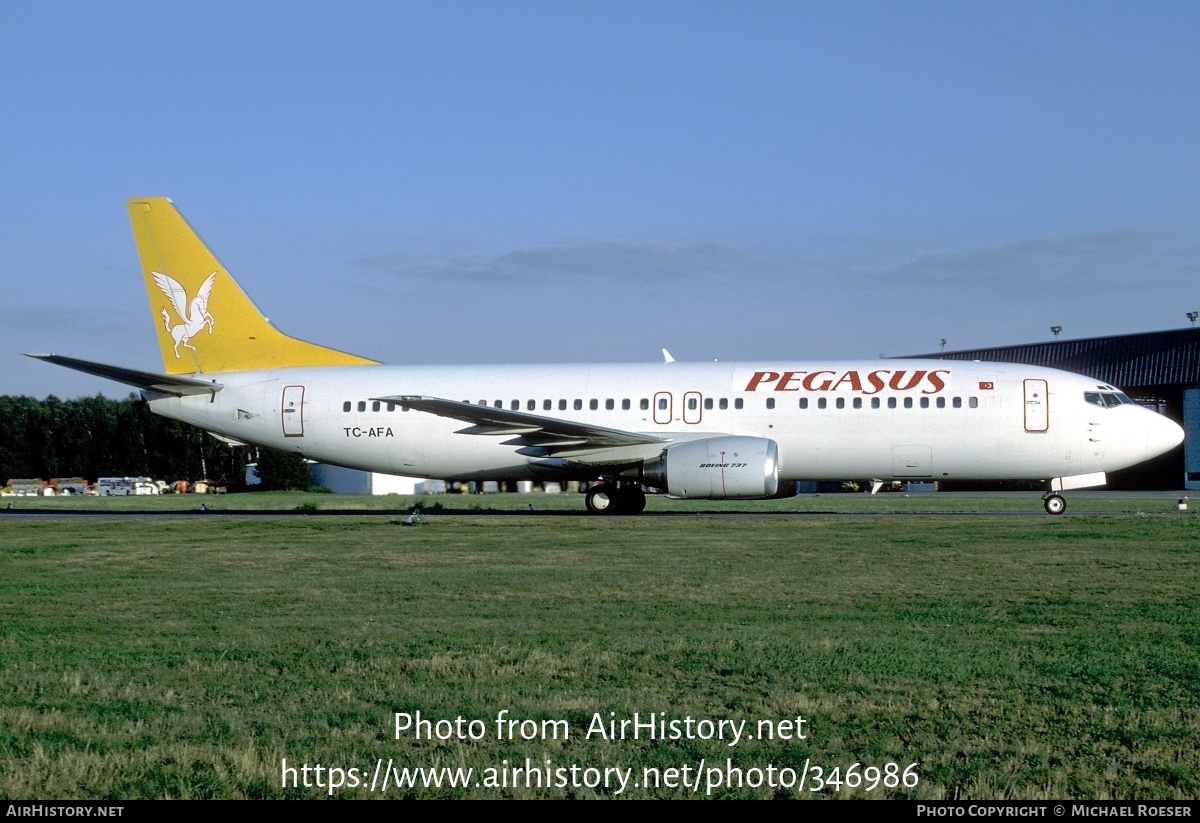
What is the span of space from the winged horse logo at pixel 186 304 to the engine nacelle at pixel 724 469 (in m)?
13.4

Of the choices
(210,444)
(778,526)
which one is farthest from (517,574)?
(210,444)

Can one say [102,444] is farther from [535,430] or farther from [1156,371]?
[1156,371]

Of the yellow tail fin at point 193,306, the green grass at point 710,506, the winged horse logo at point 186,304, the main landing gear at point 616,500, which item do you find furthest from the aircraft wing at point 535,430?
the winged horse logo at point 186,304

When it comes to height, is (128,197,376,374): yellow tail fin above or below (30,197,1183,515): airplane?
above

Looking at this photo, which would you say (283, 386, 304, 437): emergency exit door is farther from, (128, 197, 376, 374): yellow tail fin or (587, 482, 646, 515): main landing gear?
(587, 482, 646, 515): main landing gear

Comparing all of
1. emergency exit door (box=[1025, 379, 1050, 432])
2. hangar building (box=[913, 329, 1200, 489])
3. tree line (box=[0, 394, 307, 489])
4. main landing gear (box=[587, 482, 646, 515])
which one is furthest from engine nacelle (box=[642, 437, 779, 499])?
tree line (box=[0, 394, 307, 489])

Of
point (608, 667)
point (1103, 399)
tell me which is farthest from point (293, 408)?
point (608, 667)

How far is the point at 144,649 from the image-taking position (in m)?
8.14

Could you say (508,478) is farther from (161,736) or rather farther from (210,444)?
(210,444)

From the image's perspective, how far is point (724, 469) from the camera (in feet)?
79.4

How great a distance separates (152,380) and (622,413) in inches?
472

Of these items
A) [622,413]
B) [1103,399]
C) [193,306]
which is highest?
[193,306]

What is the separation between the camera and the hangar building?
5425 centimetres

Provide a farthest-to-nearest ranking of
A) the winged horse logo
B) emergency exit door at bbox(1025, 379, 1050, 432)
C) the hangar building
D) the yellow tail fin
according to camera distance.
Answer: the hangar building < the winged horse logo < the yellow tail fin < emergency exit door at bbox(1025, 379, 1050, 432)
